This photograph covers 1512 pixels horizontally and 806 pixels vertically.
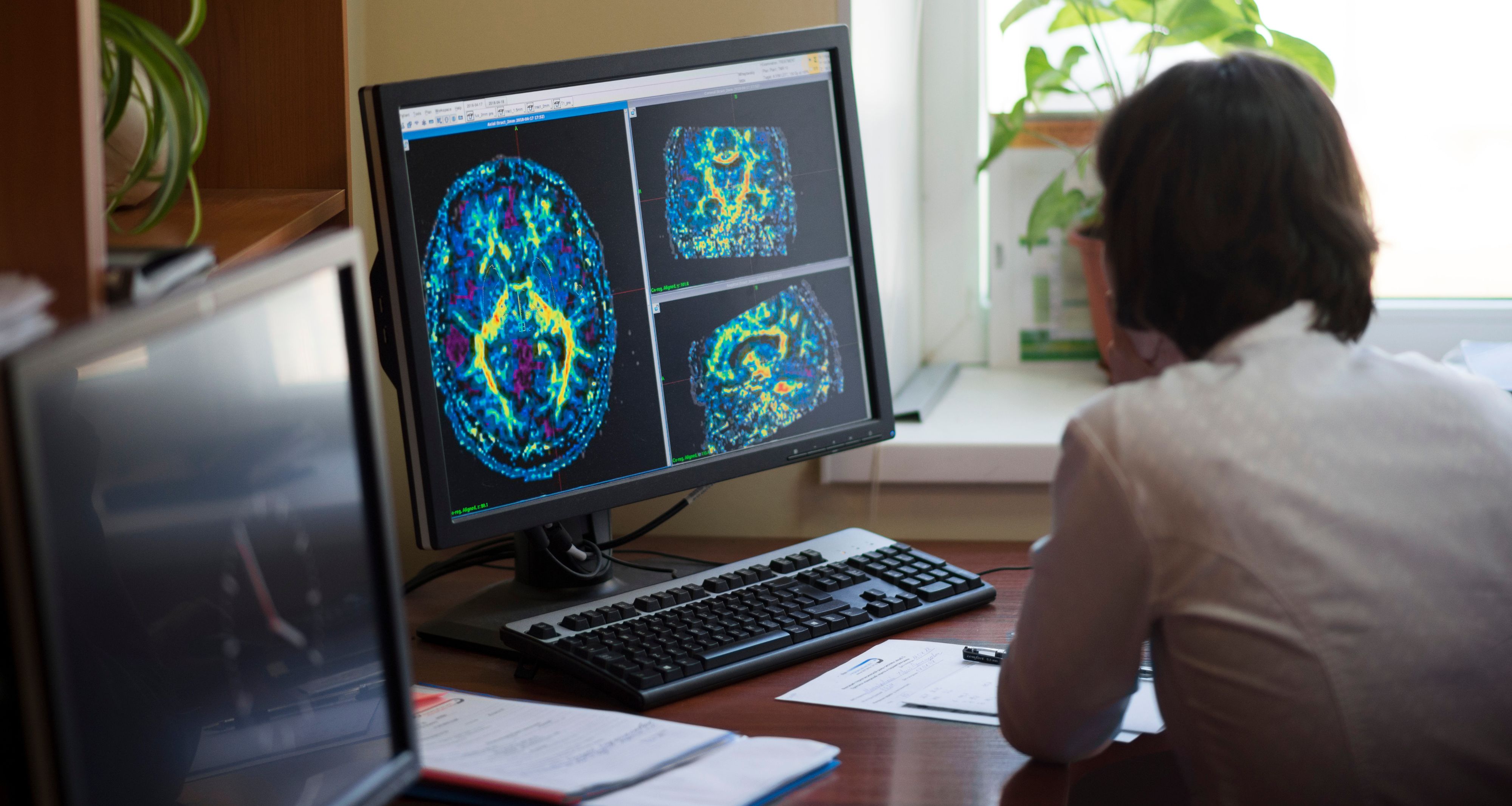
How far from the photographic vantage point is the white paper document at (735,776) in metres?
0.85

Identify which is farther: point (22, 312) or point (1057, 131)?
point (1057, 131)

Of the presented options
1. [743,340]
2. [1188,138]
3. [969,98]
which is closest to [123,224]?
[743,340]

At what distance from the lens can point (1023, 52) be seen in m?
1.89

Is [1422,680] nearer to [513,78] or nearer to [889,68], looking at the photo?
[513,78]

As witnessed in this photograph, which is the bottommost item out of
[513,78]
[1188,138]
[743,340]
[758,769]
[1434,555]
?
[758,769]

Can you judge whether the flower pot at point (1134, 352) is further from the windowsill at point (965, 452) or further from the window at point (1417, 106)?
the window at point (1417, 106)

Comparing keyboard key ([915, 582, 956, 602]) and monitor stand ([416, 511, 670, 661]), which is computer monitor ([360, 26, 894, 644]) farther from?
keyboard key ([915, 582, 956, 602])

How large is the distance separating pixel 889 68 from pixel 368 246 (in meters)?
0.68

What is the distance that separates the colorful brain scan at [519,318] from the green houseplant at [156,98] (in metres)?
0.23

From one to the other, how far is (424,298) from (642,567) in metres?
0.39

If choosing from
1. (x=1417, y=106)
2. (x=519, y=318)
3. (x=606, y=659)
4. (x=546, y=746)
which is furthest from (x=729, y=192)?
(x=1417, y=106)

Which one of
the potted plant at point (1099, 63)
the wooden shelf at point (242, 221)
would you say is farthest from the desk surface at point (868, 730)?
the potted plant at point (1099, 63)

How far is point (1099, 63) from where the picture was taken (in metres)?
1.81

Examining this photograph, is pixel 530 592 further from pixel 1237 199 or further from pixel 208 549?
pixel 1237 199
